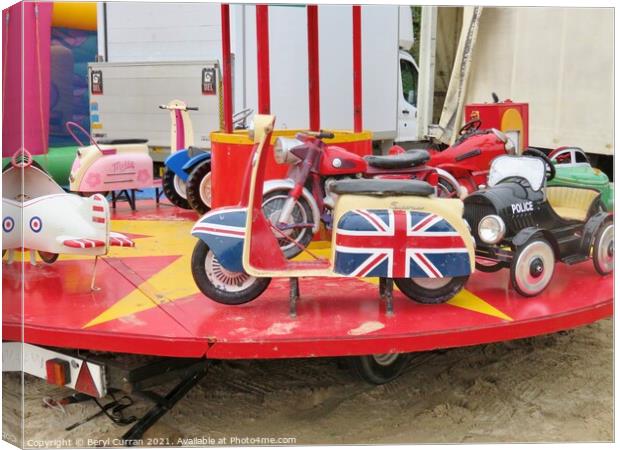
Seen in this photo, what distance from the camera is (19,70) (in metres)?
3.39

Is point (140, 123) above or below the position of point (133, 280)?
above

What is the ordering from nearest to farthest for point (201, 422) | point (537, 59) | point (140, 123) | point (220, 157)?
point (201, 422), point (220, 157), point (537, 59), point (140, 123)

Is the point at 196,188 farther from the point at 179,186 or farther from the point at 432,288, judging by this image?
the point at 432,288

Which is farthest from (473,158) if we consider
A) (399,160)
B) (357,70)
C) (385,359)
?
(385,359)

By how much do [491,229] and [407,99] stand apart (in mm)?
6585

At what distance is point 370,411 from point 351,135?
5.95 ft

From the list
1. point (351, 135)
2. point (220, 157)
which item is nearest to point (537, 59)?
point (351, 135)

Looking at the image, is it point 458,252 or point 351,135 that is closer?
point 458,252

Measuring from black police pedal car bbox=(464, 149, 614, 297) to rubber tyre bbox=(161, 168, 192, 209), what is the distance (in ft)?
9.28

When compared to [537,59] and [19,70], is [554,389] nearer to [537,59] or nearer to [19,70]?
[537,59]

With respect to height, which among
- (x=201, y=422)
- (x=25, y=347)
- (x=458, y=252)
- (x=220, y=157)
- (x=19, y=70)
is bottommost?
(x=201, y=422)

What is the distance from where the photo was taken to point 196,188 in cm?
596

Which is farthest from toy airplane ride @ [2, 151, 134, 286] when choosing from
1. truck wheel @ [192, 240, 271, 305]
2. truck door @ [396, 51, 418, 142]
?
truck door @ [396, 51, 418, 142]

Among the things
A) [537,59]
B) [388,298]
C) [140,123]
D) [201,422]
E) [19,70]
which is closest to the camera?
[19,70]
